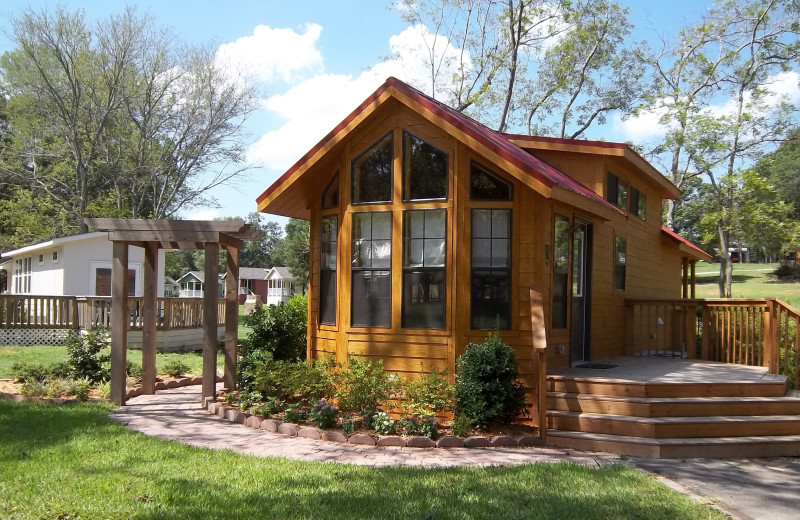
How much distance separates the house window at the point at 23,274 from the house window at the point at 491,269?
21.2m

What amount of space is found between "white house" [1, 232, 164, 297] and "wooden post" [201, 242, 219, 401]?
1266 centimetres

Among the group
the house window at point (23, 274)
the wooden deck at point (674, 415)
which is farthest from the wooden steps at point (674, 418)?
the house window at point (23, 274)

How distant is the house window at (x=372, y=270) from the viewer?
8336 mm

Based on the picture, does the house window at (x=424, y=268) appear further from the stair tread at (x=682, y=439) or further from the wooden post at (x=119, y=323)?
the wooden post at (x=119, y=323)

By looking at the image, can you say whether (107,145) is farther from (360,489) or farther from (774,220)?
(774,220)

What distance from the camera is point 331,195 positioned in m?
9.18

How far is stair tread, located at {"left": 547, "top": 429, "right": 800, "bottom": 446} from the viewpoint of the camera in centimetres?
664

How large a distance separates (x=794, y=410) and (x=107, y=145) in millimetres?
26912

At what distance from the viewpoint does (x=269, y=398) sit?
816cm

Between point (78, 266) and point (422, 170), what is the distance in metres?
16.0

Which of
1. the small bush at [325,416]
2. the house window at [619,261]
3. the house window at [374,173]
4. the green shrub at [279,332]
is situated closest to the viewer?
the small bush at [325,416]

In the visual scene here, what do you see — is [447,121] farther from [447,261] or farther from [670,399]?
[670,399]

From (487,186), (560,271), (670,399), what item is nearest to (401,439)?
(670,399)

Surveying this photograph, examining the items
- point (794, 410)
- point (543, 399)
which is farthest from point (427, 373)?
point (794, 410)
